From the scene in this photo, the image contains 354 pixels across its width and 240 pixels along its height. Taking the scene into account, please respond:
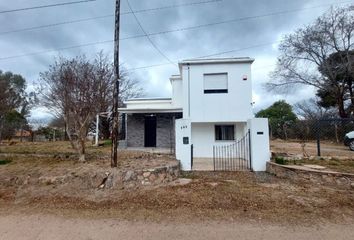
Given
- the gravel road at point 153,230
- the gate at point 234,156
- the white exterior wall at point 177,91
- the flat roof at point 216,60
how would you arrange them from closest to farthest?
the gravel road at point 153,230 < the gate at point 234,156 < the flat roof at point 216,60 < the white exterior wall at point 177,91

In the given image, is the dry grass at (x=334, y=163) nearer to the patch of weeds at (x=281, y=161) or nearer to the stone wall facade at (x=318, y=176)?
the patch of weeds at (x=281, y=161)

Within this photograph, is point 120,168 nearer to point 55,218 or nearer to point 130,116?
point 55,218

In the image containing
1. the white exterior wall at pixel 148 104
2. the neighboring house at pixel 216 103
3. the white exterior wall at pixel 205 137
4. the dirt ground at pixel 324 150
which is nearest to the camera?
the dirt ground at pixel 324 150

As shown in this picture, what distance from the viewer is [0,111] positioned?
14.7 metres

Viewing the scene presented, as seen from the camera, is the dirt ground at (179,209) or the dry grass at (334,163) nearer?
the dirt ground at (179,209)

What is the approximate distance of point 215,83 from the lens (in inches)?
552

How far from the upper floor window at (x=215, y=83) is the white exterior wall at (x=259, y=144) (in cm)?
421

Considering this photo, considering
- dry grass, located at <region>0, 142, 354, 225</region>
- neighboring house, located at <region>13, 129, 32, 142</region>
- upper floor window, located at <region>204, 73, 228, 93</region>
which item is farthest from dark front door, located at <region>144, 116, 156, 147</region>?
neighboring house, located at <region>13, 129, 32, 142</region>

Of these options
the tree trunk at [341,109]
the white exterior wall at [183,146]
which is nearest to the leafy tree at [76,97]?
the white exterior wall at [183,146]

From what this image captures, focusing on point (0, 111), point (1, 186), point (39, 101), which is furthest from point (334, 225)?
point (0, 111)

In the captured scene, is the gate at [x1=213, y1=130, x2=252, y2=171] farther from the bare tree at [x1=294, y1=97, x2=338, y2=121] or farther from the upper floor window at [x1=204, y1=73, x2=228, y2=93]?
the bare tree at [x1=294, y1=97, x2=338, y2=121]

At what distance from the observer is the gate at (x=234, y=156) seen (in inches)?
419

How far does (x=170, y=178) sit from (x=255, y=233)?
4391 mm

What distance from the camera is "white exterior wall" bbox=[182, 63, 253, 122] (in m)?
13.8
